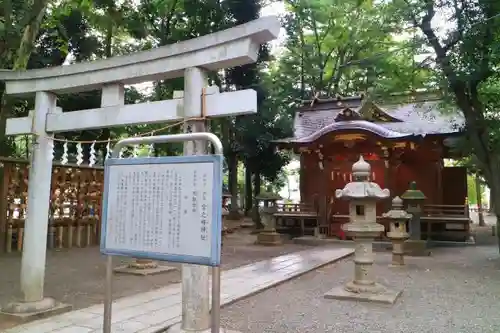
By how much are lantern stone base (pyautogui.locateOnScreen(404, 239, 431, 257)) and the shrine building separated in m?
2.26

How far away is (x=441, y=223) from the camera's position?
1390cm

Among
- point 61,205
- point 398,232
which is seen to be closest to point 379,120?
point 398,232

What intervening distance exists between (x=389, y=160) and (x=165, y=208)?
40.9ft

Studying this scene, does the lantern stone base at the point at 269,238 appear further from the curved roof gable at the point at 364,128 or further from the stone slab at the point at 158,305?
the stone slab at the point at 158,305

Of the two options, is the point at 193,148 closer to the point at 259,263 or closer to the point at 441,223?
the point at 259,263

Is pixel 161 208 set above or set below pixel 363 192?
below

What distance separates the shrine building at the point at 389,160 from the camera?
45.2ft

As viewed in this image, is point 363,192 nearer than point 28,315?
No

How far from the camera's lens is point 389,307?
615cm

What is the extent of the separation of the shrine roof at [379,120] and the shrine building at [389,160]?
0.03 m

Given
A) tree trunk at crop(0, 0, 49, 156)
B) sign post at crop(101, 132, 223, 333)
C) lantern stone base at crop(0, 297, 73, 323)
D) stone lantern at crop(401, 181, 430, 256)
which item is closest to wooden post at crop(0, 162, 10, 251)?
tree trunk at crop(0, 0, 49, 156)

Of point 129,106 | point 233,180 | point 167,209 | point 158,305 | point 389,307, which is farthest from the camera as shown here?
point 233,180

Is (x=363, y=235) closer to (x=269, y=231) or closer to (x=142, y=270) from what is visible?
(x=142, y=270)

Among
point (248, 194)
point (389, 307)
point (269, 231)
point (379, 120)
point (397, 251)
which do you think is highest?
point (379, 120)
